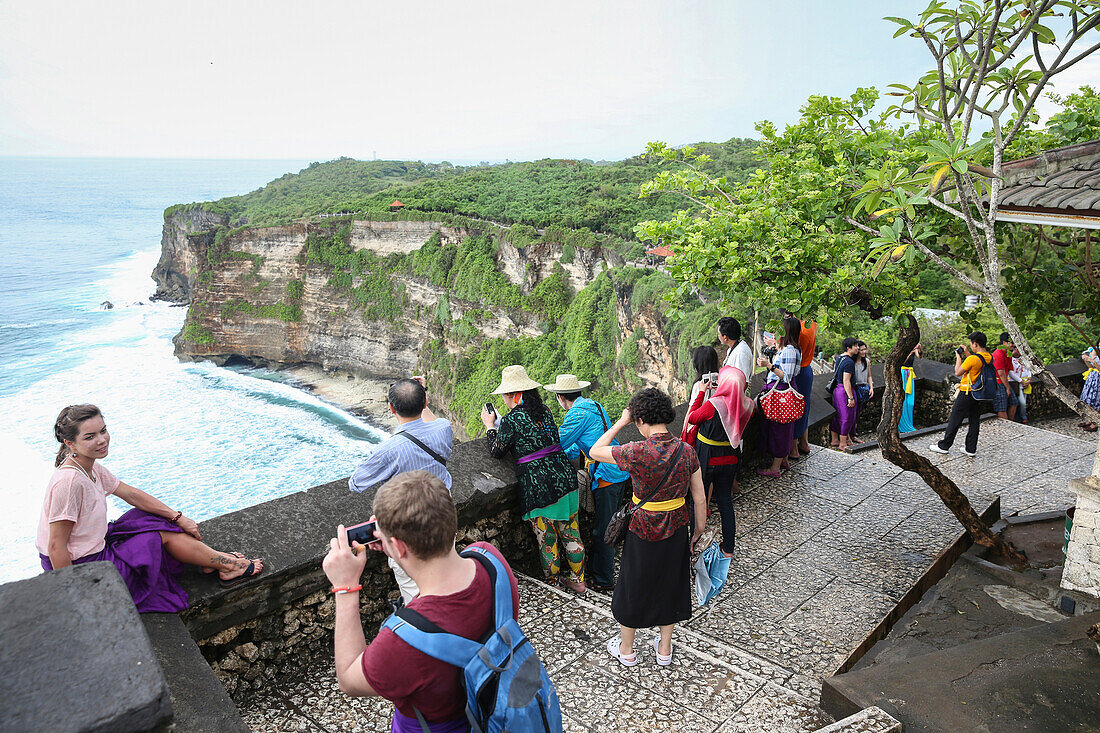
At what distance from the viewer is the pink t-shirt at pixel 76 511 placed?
2.51 m

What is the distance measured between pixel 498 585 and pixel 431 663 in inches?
10.6

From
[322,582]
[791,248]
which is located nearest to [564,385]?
[322,582]

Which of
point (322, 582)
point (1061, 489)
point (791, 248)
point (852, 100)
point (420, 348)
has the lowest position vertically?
point (420, 348)

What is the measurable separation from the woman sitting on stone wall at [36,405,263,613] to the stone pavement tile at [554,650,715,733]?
1.72 m

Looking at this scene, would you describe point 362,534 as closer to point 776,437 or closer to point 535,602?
point 535,602

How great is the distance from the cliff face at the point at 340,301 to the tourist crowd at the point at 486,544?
42643 mm

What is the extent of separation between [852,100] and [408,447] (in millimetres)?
6407

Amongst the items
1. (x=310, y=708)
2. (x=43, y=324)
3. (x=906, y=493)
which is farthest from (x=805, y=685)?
(x=43, y=324)

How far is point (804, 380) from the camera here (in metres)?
6.27

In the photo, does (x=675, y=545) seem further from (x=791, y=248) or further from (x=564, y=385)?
(x=791, y=248)

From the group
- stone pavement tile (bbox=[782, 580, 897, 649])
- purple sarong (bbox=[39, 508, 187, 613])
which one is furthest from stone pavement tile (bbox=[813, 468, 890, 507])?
purple sarong (bbox=[39, 508, 187, 613])

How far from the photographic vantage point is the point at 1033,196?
134 inches

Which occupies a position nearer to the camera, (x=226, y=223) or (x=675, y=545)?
(x=675, y=545)

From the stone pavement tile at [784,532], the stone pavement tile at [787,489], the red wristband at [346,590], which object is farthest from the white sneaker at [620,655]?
the stone pavement tile at [787,489]
